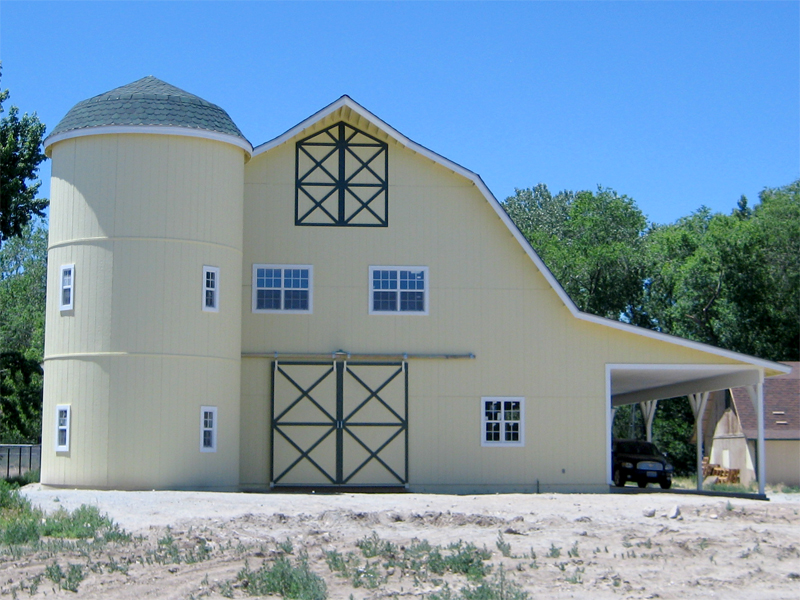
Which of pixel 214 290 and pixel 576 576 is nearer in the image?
pixel 576 576

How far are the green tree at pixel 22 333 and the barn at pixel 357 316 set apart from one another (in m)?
13.8

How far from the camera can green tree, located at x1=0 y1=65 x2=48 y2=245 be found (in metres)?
32.6

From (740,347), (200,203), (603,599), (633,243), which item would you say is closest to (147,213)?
(200,203)

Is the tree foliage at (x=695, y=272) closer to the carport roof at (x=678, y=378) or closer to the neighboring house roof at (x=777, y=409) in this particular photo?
the neighboring house roof at (x=777, y=409)

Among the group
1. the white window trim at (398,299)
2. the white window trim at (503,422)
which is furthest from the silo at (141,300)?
the white window trim at (503,422)

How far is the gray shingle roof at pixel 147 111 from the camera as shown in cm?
2312

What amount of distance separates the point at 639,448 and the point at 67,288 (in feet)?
58.6

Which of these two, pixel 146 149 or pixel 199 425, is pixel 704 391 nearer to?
pixel 199 425

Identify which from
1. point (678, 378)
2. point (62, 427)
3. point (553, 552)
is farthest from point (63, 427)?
point (678, 378)

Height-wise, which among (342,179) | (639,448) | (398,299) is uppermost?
(342,179)

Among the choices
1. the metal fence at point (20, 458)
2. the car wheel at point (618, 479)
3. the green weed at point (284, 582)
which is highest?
the metal fence at point (20, 458)

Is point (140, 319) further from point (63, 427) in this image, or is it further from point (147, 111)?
point (147, 111)

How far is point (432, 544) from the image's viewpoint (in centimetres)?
1523

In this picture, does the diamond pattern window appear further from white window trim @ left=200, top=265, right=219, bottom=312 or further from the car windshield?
the car windshield
